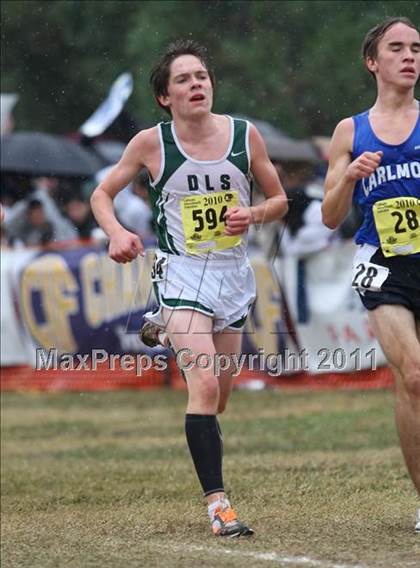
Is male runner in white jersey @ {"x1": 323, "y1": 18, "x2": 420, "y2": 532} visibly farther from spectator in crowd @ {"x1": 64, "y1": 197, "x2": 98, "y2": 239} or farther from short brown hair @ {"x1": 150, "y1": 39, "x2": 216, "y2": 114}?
spectator in crowd @ {"x1": 64, "y1": 197, "x2": 98, "y2": 239}

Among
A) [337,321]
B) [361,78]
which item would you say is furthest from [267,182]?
[337,321]

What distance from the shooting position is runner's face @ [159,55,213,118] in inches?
284

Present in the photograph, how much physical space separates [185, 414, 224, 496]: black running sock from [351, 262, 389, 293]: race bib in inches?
36.9

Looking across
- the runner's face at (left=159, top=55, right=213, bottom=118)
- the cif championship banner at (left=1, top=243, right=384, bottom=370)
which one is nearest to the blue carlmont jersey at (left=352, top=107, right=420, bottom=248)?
the runner's face at (left=159, top=55, right=213, bottom=118)

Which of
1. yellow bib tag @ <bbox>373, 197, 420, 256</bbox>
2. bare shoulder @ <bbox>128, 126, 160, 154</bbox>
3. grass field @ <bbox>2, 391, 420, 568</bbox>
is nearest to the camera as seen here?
grass field @ <bbox>2, 391, 420, 568</bbox>

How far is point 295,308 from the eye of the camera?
15.3 metres

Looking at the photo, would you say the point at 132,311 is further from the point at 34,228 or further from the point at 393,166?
the point at 393,166

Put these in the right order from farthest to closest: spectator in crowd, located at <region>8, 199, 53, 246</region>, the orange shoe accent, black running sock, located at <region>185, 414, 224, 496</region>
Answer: spectator in crowd, located at <region>8, 199, 53, 246</region> < black running sock, located at <region>185, 414, 224, 496</region> < the orange shoe accent

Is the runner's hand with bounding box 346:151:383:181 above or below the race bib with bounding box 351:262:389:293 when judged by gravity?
above

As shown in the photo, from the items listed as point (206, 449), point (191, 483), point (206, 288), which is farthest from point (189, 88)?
point (191, 483)

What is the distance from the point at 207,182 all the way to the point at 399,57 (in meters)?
1.09

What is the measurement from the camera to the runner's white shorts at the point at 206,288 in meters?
7.15

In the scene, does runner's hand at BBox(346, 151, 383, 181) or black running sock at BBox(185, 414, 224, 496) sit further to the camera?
black running sock at BBox(185, 414, 224, 496)

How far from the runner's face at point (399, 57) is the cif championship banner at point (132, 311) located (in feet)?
25.5
